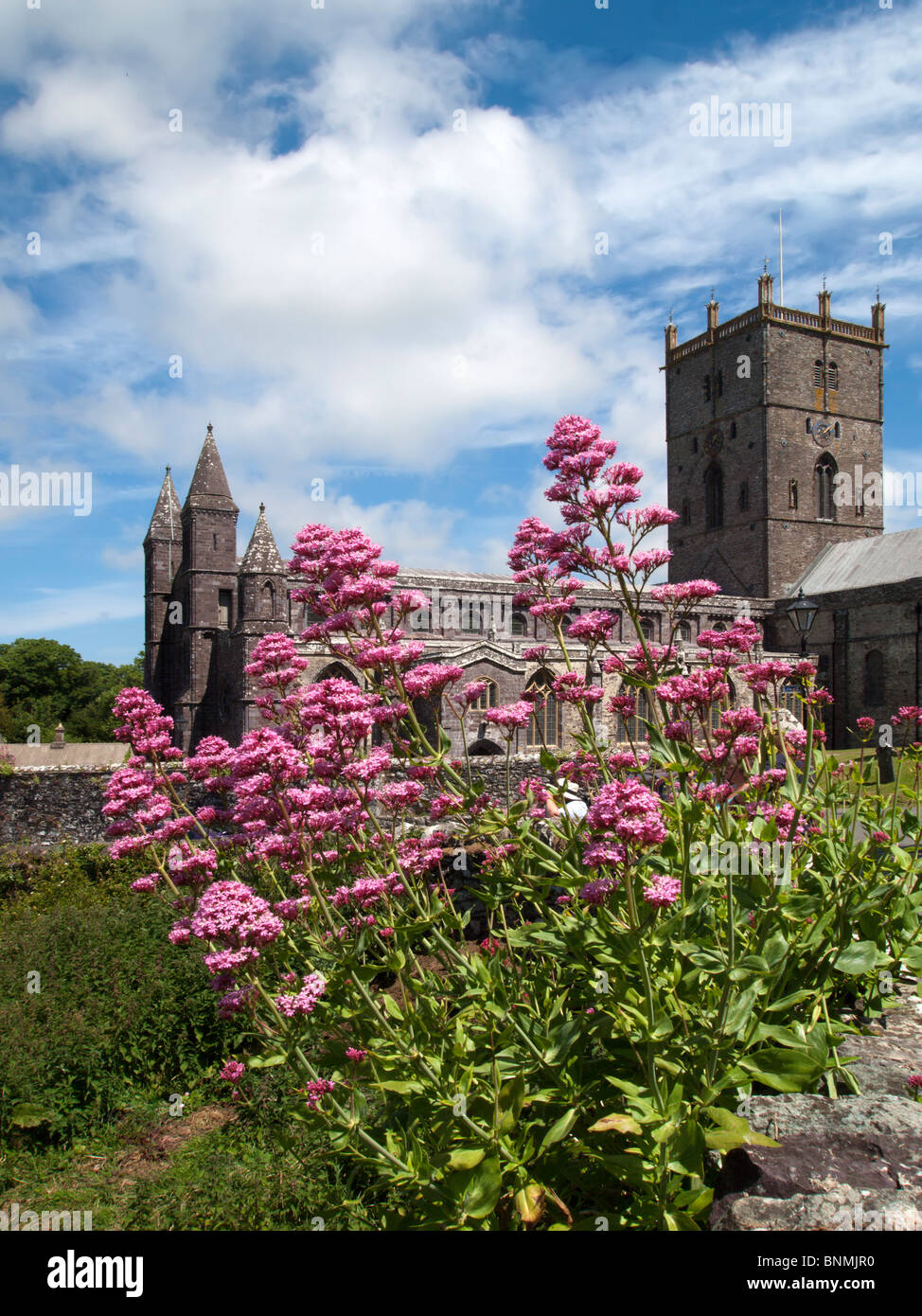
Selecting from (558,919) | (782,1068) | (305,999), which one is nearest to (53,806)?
(305,999)

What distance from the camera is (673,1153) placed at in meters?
2.93

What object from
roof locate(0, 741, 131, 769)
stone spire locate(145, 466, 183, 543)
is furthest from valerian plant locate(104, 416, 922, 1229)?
roof locate(0, 741, 131, 769)

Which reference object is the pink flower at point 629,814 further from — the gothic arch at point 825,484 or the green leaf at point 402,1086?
the gothic arch at point 825,484

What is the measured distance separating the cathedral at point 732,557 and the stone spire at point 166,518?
69 mm

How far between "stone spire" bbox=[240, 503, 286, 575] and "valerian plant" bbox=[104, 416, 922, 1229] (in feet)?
91.1

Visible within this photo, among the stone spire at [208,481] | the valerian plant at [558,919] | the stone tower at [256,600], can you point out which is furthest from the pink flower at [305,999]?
the stone spire at [208,481]

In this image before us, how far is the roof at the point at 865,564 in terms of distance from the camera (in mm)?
48750

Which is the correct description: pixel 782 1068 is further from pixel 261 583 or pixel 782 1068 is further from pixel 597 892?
pixel 261 583

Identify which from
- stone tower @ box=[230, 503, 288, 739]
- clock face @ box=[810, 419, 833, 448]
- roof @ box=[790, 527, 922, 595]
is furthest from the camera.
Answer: clock face @ box=[810, 419, 833, 448]

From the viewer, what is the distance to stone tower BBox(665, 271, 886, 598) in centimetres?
5438

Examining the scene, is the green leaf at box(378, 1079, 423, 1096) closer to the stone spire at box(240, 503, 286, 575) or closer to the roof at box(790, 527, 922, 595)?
the stone spire at box(240, 503, 286, 575)
